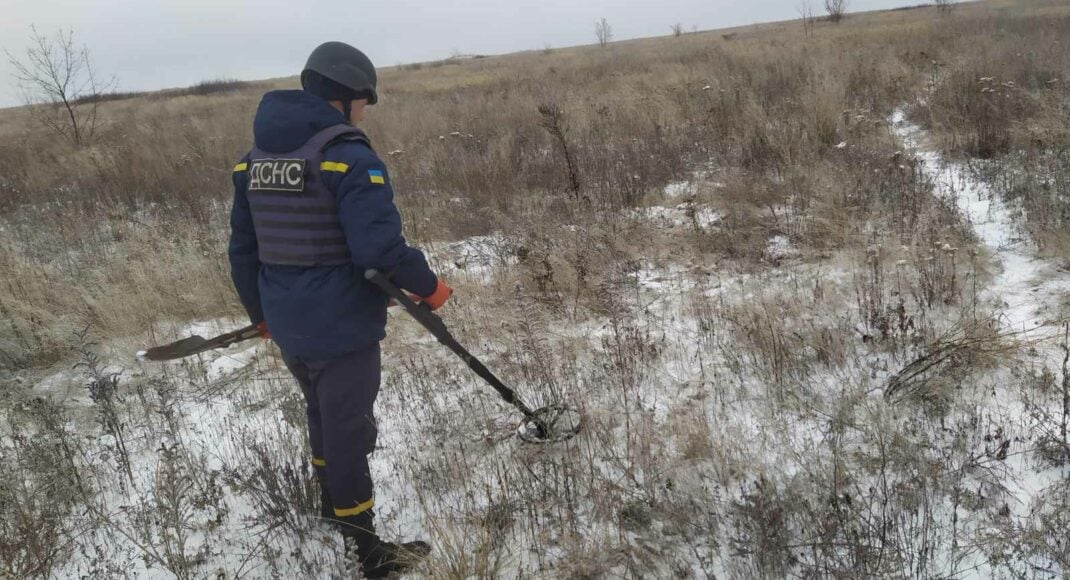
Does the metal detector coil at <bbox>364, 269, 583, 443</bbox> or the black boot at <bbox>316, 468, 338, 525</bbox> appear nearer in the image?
the metal detector coil at <bbox>364, 269, 583, 443</bbox>

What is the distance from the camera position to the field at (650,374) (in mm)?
2465

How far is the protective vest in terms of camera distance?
212 cm

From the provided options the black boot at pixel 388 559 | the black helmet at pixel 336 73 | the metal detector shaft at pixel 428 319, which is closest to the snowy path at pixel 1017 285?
the metal detector shaft at pixel 428 319

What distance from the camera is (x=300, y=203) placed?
7.10 ft

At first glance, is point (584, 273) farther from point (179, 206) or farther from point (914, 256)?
point (179, 206)

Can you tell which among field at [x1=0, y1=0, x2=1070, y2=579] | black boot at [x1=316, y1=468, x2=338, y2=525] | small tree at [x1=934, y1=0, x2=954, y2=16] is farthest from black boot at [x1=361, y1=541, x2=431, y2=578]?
small tree at [x1=934, y1=0, x2=954, y2=16]

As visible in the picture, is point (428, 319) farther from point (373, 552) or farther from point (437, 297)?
point (373, 552)

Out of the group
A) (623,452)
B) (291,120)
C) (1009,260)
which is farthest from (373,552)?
(1009,260)

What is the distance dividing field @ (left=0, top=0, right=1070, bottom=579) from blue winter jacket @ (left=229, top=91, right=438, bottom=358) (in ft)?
2.61

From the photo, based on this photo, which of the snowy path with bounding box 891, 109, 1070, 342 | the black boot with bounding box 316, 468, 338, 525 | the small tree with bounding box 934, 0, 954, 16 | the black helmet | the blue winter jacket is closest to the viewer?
the blue winter jacket

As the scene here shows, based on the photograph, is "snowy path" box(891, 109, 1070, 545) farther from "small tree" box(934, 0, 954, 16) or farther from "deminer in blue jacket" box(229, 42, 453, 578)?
"small tree" box(934, 0, 954, 16)

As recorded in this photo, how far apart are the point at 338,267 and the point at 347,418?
0.58 metres

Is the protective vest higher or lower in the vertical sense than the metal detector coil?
higher

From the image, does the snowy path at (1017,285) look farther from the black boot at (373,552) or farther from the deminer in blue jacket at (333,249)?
the deminer in blue jacket at (333,249)
